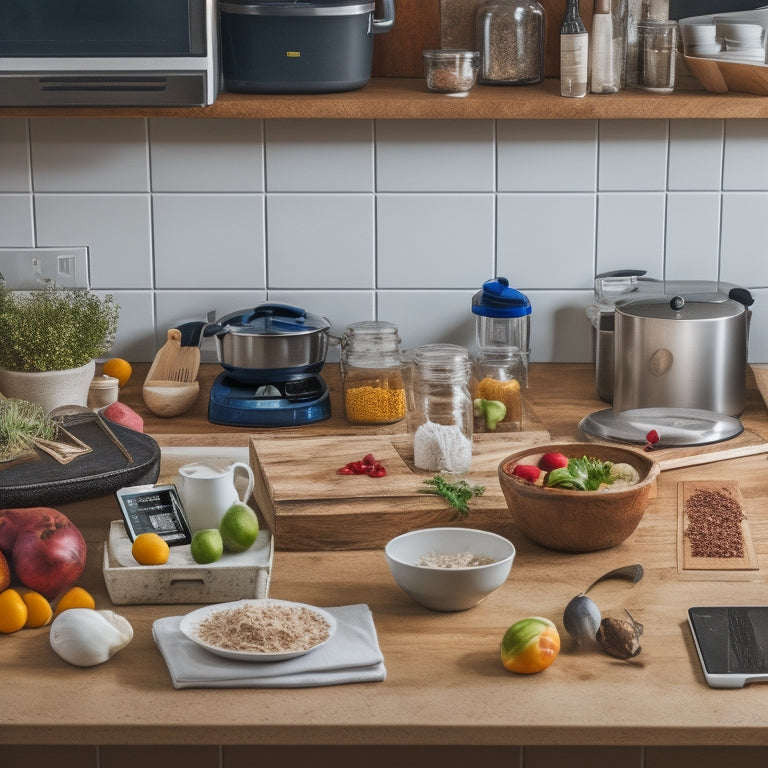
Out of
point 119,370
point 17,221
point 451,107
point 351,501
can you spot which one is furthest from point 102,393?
point 451,107

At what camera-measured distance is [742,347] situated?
6.61ft

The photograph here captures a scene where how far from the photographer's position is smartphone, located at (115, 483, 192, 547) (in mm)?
1483

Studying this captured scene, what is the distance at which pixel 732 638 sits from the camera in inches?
50.4

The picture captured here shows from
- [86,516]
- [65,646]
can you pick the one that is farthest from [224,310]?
[65,646]

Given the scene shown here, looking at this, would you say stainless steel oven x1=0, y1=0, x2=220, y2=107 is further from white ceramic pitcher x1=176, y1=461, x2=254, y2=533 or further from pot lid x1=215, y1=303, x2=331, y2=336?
white ceramic pitcher x1=176, y1=461, x2=254, y2=533

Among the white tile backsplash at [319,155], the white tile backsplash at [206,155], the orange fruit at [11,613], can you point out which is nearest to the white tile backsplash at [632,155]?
the white tile backsplash at [319,155]

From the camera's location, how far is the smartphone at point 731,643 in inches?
47.2

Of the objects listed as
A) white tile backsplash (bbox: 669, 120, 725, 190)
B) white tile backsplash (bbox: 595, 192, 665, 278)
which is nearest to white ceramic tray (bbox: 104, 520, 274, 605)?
white tile backsplash (bbox: 595, 192, 665, 278)

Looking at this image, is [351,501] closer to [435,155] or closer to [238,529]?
[238,529]

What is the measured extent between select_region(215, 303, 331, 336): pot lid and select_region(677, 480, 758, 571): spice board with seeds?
28.3 inches

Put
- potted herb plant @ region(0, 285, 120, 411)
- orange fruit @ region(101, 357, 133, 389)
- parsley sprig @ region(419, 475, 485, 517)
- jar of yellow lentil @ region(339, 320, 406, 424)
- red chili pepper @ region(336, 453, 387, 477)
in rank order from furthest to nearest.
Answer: orange fruit @ region(101, 357, 133, 389) → jar of yellow lentil @ region(339, 320, 406, 424) → potted herb plant @ region(0, 285, 120, 411) → red chili pepper @ region(336, 453, 387, 477) → parsley sprig @ region(419, 475, 485, 517)

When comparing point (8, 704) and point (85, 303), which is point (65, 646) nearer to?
point (8, 704)

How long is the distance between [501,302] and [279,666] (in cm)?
111

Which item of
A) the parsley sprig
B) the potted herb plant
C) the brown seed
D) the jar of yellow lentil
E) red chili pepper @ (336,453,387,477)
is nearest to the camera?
the brown seed
